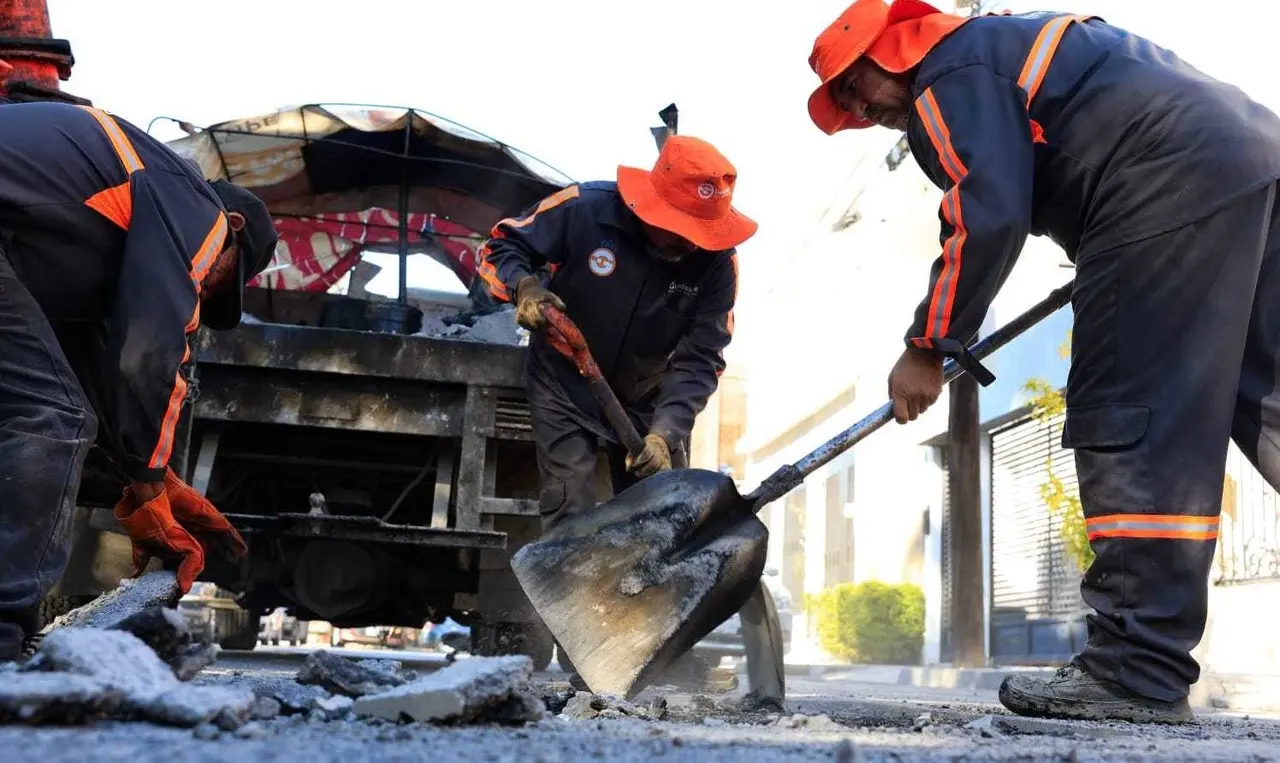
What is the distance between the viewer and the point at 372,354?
448 cm

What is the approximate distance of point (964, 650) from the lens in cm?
883

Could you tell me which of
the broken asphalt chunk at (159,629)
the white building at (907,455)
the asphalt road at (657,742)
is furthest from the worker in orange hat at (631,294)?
the white building at (907,455)

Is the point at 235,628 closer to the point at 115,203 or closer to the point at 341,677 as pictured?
the point at 115,203

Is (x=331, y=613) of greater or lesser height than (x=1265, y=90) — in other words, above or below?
→ below

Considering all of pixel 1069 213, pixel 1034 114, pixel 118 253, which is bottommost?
pixel 118 253

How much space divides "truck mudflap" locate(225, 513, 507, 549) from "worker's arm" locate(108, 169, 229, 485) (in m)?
1.32

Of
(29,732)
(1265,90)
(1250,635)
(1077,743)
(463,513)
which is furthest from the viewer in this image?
(1265,90)

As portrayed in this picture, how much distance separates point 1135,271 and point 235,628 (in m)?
6.09

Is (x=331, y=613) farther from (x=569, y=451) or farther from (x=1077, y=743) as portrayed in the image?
(x=1077, y=743)

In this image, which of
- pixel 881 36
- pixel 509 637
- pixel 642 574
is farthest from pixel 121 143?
pixel 509 637

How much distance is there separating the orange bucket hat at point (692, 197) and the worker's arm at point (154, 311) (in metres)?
1.41

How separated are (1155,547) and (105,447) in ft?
8.72

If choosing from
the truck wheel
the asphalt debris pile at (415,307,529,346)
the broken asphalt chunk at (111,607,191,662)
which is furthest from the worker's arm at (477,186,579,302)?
the truck wheel

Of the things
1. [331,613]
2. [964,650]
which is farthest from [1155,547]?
[964,650]
